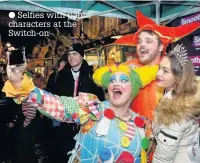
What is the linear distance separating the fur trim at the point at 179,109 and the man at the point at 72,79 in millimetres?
1558

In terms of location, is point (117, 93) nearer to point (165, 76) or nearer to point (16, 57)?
point (165, 76)

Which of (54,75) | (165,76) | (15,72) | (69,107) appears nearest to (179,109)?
(165,76)

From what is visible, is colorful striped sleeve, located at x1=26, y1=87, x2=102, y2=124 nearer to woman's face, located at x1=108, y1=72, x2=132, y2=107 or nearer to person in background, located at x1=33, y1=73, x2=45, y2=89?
woman's face, located at x1=108, y1=72, x2=132, y2=107

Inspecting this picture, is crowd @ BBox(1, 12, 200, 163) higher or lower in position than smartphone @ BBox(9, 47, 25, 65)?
lower

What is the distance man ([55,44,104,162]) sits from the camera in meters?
3.56

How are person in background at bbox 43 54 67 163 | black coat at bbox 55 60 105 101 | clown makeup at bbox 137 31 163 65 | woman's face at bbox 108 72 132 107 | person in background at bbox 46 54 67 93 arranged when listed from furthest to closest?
person in background at bbox 43 54 67 163 → person in background at bbox 46 54 67 93 → black coat at bbox 55 60 105 101 → clown makeup at bbox 137 31 163 65 → woman's face at bbox 108 72 132 107

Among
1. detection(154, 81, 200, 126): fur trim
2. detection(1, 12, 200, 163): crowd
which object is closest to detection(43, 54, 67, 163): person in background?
detection(1, 12, 200, 163): crowd

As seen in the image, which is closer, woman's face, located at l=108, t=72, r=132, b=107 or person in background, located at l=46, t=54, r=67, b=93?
woman's face, located at l=108, t=72, r=132, b=107

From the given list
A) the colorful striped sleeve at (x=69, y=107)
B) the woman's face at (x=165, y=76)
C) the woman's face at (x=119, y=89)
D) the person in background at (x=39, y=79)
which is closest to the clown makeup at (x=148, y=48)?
the woman's face at (x=165, y=76)

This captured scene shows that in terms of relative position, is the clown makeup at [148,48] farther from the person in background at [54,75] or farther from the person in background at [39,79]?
the person in background at [39,79]

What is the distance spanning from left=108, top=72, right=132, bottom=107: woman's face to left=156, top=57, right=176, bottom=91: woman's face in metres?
0.21

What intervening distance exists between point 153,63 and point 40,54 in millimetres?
2138

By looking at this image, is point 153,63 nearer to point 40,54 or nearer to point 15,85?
point 15,85

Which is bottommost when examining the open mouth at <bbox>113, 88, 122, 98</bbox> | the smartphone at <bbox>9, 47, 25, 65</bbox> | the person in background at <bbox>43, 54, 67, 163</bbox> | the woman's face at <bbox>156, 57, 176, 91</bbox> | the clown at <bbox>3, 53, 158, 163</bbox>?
the person in background at <bbox>43, 54, 67, 163</bbox>
